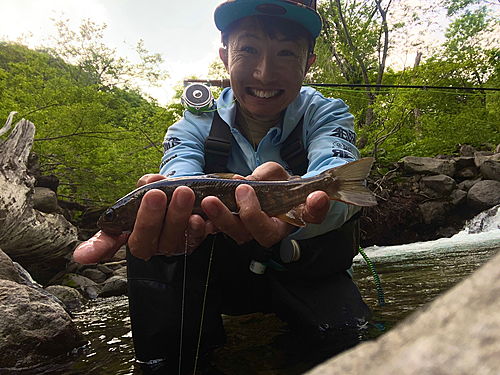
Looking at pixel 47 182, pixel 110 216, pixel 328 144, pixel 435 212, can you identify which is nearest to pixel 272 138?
pixel 328 144

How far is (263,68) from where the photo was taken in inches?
109

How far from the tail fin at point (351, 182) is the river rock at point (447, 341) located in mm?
1534

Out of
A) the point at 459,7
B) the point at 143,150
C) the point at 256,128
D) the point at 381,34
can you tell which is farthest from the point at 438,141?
the point at 256,128

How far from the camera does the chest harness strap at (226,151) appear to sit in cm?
287

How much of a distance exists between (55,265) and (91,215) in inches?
135

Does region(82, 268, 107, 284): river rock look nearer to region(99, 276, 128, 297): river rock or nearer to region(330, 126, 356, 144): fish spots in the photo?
region(99, 276, 128, 297): river rock

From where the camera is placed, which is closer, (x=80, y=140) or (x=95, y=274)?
(x=95, y=274)

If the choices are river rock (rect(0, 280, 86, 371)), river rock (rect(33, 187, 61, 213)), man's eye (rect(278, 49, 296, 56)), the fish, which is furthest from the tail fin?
river rock (rect(33, 187, 61, 213))

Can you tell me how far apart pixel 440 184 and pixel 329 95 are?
7.16 meters

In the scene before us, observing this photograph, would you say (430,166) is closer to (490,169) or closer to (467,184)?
(467,184)

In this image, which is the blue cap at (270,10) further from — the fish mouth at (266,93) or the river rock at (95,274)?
the river rock at (95,274)

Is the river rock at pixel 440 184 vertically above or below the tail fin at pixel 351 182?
below


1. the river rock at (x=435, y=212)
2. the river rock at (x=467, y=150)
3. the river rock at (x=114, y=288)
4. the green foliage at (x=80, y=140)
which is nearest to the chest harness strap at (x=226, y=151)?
the river rock at (x=114, y=288)

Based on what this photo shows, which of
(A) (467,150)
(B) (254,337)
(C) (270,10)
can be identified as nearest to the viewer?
(B) (254,337)
